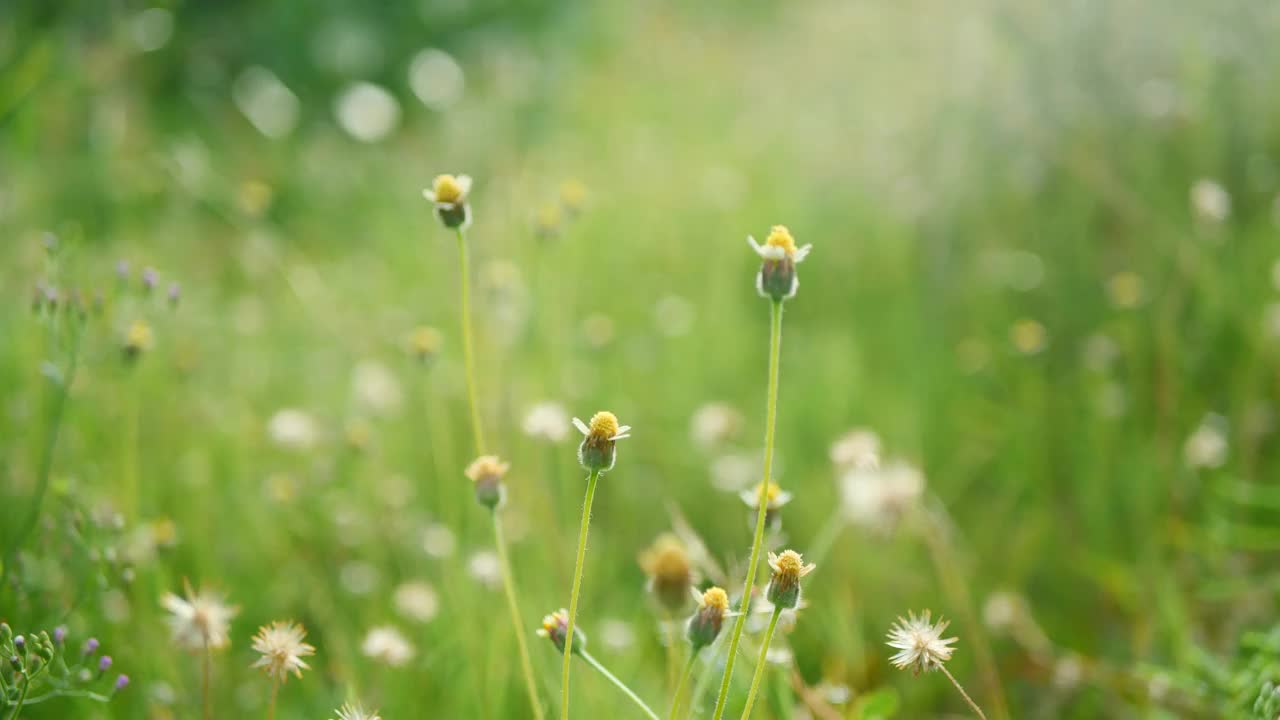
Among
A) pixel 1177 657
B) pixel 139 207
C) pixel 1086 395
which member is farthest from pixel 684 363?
pixel 139 207

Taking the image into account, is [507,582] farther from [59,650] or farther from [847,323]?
[847,323]

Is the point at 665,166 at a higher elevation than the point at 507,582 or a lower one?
higher

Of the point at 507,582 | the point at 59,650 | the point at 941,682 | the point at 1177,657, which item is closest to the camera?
the point at 507,582

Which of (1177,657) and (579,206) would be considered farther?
(579,206)

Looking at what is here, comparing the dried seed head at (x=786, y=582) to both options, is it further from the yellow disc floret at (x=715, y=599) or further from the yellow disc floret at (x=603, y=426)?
the yellow disc floret at (x=603, y=426)

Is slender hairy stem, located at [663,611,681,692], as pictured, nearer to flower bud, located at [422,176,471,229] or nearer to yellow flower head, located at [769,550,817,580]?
yellow flower head, located at [769,550,817,580]

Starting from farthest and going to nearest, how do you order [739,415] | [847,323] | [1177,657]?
1. [847,323]
2. [739,415]
3. [1177,657]
